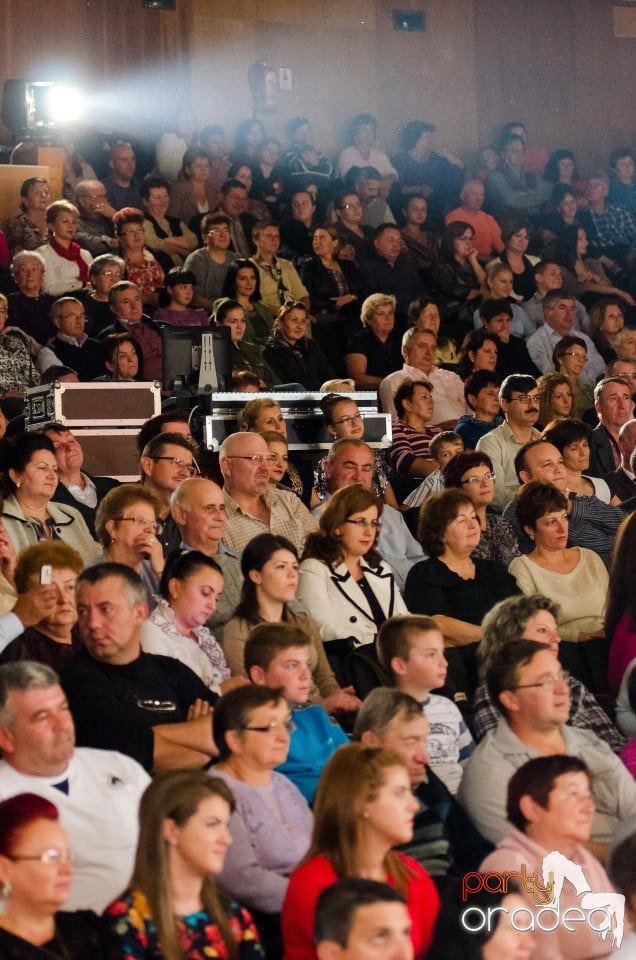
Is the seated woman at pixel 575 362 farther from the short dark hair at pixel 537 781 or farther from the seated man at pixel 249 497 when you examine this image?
the short dark hair at pixel 537 781

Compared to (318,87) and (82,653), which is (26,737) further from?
(318,87)

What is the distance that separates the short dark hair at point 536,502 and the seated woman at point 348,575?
1.93 ft

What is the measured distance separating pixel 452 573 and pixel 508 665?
1.10 meters

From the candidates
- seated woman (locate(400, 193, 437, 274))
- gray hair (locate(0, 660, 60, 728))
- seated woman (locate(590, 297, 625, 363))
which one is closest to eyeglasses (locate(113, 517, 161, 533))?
gray hair (locate(0, 660, 60, 728))

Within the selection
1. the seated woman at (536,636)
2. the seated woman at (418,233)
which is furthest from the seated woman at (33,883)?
the seated woman at (418,233)

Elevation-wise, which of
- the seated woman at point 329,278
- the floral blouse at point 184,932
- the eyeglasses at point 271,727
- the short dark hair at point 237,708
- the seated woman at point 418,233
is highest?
the seated woman at point 418,233

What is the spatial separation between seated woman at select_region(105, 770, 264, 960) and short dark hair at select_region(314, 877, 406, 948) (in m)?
0.28

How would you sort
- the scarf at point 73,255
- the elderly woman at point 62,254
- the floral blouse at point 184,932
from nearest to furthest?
1. the floral blouse at point 184,932
2. the elderly woman at point 62,254
3. the scarf at point 73,255

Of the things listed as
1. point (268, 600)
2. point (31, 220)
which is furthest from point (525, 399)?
point (31, 220)

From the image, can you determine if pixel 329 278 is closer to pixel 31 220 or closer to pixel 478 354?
pixel 478 354

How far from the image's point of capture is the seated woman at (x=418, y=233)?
30.7 feet

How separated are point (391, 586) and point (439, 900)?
5.75 ft

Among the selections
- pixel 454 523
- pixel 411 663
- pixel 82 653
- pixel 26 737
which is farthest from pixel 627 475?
pixel 26 737

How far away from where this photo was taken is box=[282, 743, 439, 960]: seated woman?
287cm
